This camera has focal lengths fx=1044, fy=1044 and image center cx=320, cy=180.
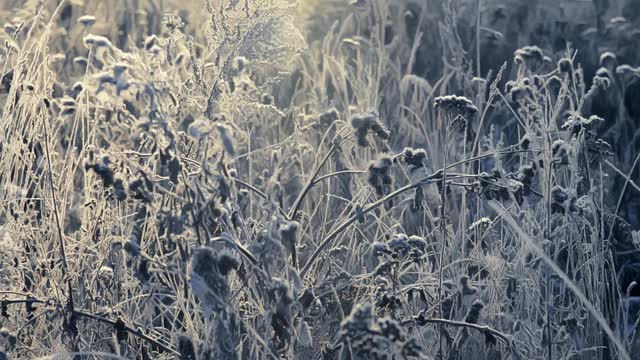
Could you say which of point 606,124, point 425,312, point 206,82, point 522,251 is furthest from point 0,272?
point 606,124

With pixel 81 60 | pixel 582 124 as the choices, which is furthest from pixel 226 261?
pixel 81 60

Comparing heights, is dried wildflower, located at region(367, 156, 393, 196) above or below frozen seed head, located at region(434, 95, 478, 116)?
below

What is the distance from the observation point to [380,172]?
217cm

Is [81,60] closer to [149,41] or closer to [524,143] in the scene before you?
[149,41]

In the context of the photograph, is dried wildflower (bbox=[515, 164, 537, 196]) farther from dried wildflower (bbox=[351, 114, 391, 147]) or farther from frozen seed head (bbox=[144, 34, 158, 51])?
frozen seed head (bbox=[144, 34, 158, 51])

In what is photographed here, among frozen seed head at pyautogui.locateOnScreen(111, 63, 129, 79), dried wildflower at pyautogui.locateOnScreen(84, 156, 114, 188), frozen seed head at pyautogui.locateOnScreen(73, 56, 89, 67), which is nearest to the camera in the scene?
frozen seed head at pyautogui.locateOnScreen(111, 63, 129, 79)

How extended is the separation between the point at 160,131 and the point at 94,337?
29.7 inches

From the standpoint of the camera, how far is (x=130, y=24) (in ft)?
17.9

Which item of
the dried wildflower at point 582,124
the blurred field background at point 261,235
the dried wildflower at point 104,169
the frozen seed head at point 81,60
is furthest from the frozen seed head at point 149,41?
the dried wildflower at point 582,124

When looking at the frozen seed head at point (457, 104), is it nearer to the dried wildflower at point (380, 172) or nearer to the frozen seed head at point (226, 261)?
the dried wildflower at point (380, 172)

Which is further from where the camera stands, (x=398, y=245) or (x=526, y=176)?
(x=526, y=176)

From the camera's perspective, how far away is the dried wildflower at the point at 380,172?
2162 mm

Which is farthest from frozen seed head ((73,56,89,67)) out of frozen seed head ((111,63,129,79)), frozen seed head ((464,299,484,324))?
frozen seed head ((464,299,484,324))

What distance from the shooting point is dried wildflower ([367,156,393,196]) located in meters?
2.16
